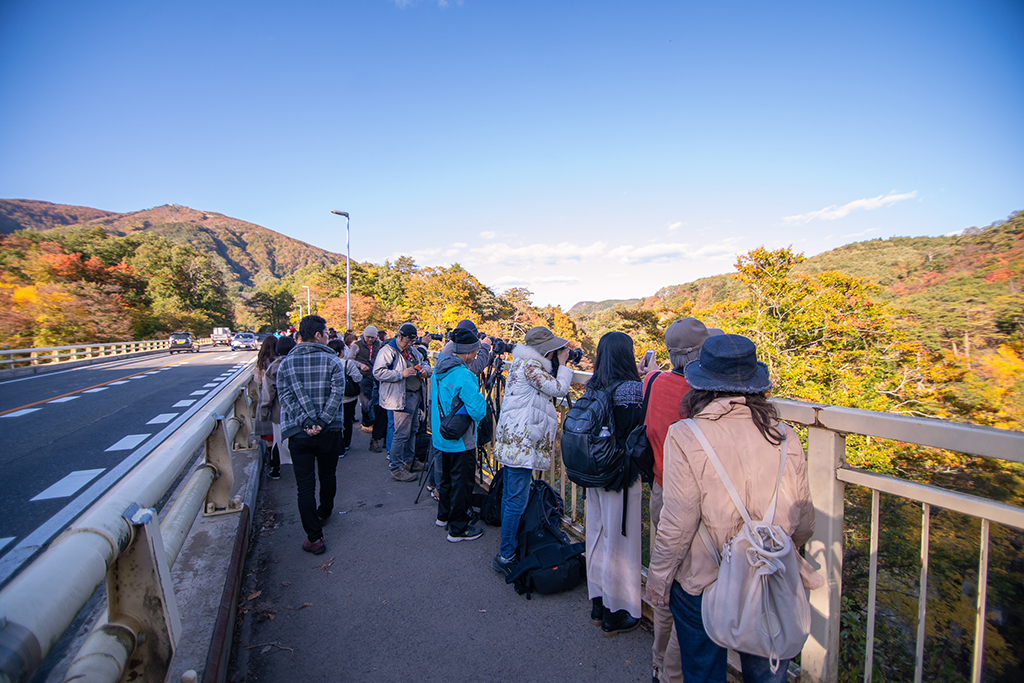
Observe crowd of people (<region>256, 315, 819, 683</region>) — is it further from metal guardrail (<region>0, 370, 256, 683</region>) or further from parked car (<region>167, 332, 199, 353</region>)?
parked car (<region>167, 332, 199, 353</region>)

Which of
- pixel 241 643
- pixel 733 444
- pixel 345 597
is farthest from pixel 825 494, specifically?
pixel 241 643

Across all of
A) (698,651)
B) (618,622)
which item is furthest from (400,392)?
(698,651)

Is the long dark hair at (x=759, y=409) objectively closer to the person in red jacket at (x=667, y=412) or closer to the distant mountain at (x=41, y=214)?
the person in red jacket at (x=667, y=412)

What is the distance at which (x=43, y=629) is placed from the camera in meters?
0.88

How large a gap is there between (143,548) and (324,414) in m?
2.51

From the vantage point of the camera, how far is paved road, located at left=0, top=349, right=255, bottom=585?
437 cm

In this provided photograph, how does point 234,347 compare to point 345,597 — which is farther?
point 234,347

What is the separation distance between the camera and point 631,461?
268 centimetres

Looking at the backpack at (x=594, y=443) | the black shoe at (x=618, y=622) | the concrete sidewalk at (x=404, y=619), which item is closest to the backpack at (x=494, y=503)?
the concrete sidewalk at (x=404, y=619)

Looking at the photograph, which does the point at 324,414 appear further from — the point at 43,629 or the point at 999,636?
the point at 999,636

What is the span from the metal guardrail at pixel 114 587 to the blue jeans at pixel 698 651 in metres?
1.88

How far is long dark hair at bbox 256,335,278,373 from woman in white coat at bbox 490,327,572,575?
3953mm

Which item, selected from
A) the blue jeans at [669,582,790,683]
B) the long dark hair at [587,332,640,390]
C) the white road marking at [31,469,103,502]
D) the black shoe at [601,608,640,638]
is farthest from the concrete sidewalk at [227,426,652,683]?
the white road marking at [31,469,103,502]

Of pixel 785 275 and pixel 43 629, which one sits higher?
pixel 785 275
